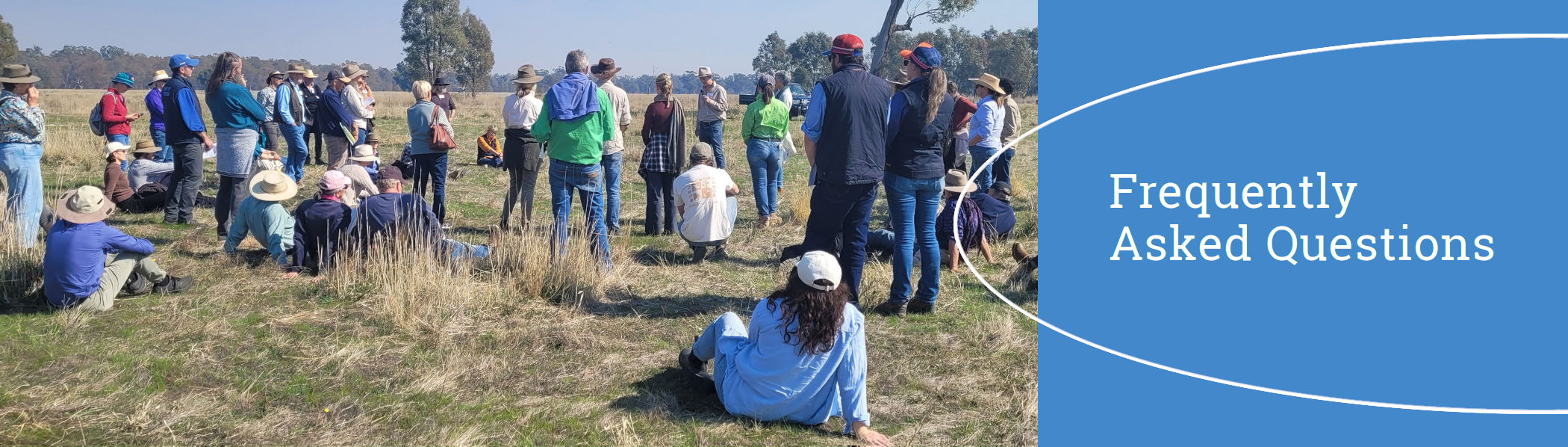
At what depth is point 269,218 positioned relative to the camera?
7074 mm

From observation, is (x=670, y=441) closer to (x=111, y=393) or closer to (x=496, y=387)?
(x=496, y=387)

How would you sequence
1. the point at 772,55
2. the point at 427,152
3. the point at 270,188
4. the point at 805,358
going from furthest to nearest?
1. the point at 772,55
2. the point at 427,152
3. the point at 270,188
4. the point at 805,358

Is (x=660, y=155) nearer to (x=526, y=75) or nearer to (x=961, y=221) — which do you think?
(x=526, y=75)

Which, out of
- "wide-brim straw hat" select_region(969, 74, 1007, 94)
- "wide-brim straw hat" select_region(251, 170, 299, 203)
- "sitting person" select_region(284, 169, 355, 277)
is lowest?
"sitting person" select_region(284, 169, 355, 277)

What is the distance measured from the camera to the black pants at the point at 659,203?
867 centimetres

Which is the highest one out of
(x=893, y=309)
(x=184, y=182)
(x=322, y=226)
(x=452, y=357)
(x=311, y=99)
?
(x=311, y=99)

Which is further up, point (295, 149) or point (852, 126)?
point (852, 126)

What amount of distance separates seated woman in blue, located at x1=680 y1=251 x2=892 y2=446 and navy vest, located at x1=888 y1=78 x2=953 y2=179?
69.1 inches

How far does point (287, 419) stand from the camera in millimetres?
4453

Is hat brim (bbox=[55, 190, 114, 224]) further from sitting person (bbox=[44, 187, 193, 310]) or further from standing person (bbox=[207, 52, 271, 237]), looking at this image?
standing person (bbox=[207, 52, 271, 237])

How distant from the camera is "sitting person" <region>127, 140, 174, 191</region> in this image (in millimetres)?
9586

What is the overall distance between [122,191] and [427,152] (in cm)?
272

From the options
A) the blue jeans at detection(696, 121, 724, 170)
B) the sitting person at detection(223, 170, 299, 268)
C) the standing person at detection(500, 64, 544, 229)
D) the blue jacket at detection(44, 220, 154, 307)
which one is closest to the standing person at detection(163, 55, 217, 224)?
the sitting person at detection(223, 170, 299, 268)

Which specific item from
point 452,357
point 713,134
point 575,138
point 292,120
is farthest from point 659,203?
point 292,120
